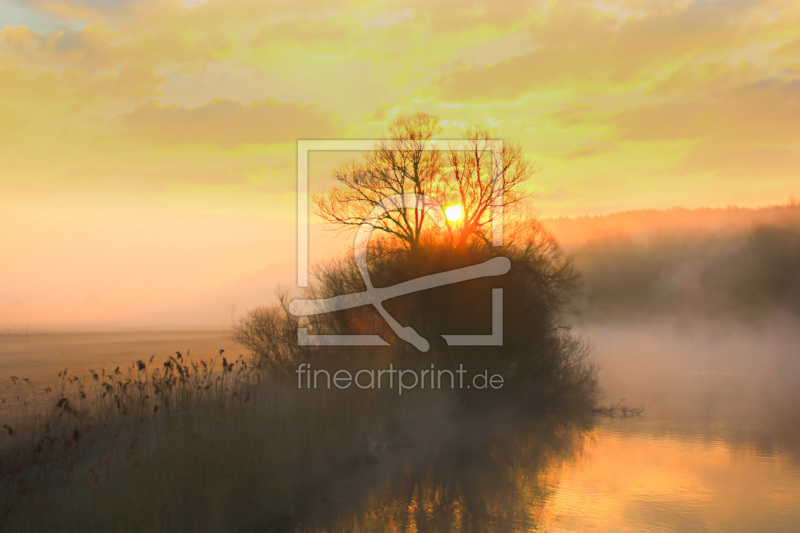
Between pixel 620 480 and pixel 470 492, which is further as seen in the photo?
pixel 620 480

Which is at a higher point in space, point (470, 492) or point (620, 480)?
point (470, 492)

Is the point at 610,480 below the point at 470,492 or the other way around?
below

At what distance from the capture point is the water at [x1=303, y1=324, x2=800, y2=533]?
12156mm

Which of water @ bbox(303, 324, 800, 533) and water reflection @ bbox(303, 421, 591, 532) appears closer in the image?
water reflection @ bbox(303, 421, 591, 532)

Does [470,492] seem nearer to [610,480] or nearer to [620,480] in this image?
[610,480]

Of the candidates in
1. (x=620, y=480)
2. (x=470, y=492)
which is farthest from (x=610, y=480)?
(x=470, y=492)

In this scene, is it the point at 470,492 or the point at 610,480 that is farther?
the point at 610,480

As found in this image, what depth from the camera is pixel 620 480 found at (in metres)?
15.5

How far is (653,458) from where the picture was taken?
723 inches

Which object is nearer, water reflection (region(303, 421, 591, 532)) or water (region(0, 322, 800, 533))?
water reflection (region(303, 421, 591, 532))

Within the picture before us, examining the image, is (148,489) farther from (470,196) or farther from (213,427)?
(470,196)

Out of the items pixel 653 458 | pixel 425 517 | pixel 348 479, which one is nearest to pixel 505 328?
pixel 653 458

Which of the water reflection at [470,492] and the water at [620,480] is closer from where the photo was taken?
the water reflection at [470,492]

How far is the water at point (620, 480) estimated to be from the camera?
1216cm
